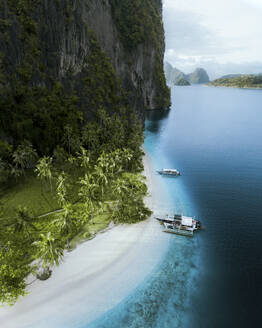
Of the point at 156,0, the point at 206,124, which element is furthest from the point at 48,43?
the point at 156,0

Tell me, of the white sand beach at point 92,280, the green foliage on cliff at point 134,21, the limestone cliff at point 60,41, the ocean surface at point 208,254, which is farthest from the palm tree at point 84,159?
the green foliage on cliff at point 134,21

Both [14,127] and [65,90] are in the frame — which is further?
[65,90]

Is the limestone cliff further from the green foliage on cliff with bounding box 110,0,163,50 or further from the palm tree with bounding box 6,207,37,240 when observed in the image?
the palm tree with bounding box 6,207,37,240

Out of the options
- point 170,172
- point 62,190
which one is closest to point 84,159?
point 62,190

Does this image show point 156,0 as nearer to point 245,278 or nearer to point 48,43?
point 48,43

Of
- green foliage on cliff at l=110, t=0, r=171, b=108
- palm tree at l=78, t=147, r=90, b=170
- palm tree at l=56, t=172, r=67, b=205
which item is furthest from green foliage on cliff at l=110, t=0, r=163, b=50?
palm tree at l=56, t=172, r=67, b=205
